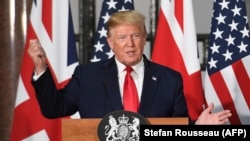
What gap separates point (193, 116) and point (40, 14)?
3.92 feet

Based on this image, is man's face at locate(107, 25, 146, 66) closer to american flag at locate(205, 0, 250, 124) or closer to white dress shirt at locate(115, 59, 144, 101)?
white dress shirt at locate(115, 59, 144, 101)

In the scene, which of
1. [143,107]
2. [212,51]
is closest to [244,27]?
[212,51]

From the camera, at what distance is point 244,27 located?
3.35 m

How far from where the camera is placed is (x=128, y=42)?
2.05 m

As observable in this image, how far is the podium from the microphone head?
2.0 inches

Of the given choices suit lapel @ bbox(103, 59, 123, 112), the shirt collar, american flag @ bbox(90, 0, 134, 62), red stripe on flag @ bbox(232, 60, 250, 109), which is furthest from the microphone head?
american flag @ bbox(90, 0, 134, 62)

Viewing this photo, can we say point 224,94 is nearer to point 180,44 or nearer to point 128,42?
point 180,44

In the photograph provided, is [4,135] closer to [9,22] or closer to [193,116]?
[9,22]

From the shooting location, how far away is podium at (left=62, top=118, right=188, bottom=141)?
170 cm

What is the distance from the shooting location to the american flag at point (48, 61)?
10.5 feet

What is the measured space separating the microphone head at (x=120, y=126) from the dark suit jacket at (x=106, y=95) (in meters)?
0.41

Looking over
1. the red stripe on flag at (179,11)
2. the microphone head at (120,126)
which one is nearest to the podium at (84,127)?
the microphone head at (120,126)

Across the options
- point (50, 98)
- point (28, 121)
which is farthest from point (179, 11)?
point (50, 98)

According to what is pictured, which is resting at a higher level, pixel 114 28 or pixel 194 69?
pixel 114 28
